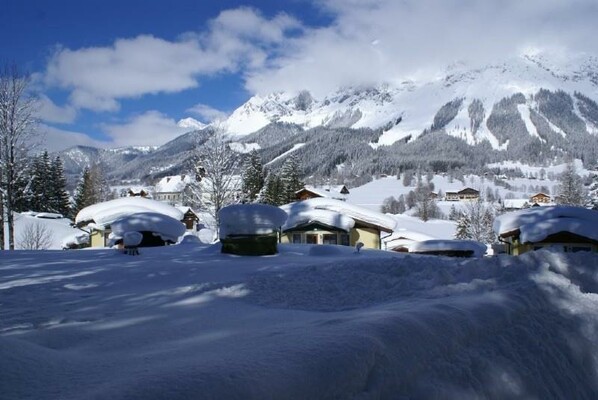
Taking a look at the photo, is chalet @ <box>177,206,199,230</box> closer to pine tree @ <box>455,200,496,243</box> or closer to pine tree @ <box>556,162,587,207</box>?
pine tree @ <box>455,200,496,243</box>

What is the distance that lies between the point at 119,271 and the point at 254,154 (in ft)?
157

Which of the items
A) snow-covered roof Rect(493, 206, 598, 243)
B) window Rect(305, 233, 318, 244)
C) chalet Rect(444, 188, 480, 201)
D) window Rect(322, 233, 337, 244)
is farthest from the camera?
chalet Rect(444, 188, 480, 201)

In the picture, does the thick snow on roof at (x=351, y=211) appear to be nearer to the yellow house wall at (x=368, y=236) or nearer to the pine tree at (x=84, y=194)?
the yellow house wall at (x=368, y=236)

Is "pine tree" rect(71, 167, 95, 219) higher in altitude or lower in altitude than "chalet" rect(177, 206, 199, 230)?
higher

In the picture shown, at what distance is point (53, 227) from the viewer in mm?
44531

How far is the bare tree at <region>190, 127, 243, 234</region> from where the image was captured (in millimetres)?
31875

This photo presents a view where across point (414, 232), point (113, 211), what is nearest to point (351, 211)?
point (113, 211)

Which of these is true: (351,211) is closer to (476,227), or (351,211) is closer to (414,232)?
(414,232)

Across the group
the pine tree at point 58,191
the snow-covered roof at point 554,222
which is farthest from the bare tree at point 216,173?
the pine tree at point 58,191

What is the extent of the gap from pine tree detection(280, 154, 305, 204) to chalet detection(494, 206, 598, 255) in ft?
96.9

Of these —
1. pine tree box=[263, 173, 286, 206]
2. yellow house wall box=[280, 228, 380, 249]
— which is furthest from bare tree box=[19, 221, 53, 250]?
pine tree box=[263, 173, 286, 206]

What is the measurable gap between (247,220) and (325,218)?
51.2ft

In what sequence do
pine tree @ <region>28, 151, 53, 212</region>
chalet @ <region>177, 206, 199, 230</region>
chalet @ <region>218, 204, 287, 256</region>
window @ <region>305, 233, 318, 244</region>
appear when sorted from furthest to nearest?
chalet @ <region>177, 206, 199, 230</region> < pine tree @ <region>28, 151, 53, 212</region> < window @ <region>305, 233, 318, 244</region> < chalet @ <region>218, 204, 287, 256</region>

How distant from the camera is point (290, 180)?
2105 inches
